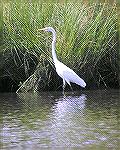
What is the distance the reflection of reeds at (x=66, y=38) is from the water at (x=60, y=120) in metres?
0.70

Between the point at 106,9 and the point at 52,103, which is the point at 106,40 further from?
the point at 52,103

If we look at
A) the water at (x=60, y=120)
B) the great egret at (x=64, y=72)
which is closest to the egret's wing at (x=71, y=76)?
the great egret at (x=64, y=72)

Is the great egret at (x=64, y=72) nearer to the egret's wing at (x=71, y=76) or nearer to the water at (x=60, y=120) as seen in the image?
the egret's wing at (x=71, y=76)

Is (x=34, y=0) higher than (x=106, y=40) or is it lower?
higher

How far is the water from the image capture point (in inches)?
254

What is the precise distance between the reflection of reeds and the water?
2.31ft

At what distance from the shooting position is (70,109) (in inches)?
365

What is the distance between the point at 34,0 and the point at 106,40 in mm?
1747

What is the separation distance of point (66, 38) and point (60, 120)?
4.12 m

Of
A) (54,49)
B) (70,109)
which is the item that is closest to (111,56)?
(54,49)

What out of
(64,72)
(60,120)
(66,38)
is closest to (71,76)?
(64,72)

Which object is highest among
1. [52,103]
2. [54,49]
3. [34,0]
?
[34,0]

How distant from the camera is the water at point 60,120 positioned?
6.45 m

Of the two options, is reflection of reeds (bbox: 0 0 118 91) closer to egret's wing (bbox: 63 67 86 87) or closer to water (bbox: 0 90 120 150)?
egret's wing (bbox: 63 67 86 87)
